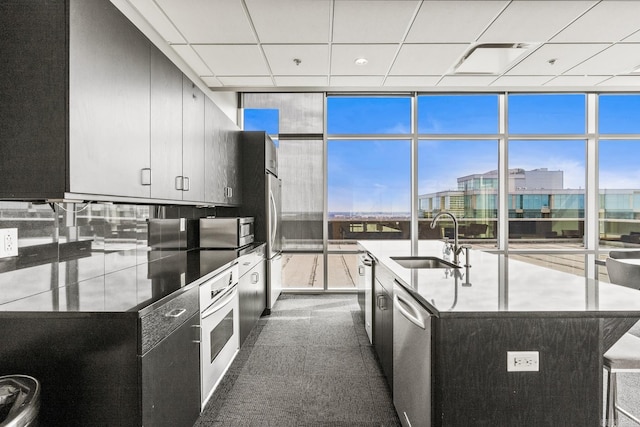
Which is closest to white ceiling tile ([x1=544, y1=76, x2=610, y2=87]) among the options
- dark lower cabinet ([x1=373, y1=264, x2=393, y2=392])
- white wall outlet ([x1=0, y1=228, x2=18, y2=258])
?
dark lower cabinet ([x1=373, y1=264, x2=393, y2=392])

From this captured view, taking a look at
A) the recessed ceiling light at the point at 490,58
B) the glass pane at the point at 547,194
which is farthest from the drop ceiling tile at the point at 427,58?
the glass pane at the point at 547,194

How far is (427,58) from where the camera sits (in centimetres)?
337

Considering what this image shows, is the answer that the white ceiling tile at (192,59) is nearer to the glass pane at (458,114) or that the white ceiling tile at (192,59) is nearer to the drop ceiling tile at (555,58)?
the glass pane at (458,114)

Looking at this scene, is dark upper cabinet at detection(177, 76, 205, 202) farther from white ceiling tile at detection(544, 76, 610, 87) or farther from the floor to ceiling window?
white ceiling tile at detection(544, 76, 610, 87)

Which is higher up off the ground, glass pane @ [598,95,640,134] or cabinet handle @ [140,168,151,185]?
glass pane @ [598,95,640,134]

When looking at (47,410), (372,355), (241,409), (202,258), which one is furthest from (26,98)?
(372,355)

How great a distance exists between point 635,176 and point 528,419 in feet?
17.2

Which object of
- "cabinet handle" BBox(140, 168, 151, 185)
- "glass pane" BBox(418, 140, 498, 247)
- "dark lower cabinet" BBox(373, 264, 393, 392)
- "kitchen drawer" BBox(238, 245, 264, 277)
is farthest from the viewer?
"glass pane" BBox(418, 140, 498, 247)

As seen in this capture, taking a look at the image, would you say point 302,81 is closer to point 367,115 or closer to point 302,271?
point 367,115

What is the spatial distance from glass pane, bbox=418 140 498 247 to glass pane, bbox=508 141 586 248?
26cm

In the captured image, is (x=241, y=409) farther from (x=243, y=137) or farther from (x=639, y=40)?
(x=639, y=40)

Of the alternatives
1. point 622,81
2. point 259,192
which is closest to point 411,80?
point 259,192

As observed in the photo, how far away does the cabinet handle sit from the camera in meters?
1.83

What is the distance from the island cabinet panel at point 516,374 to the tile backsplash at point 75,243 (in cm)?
164
